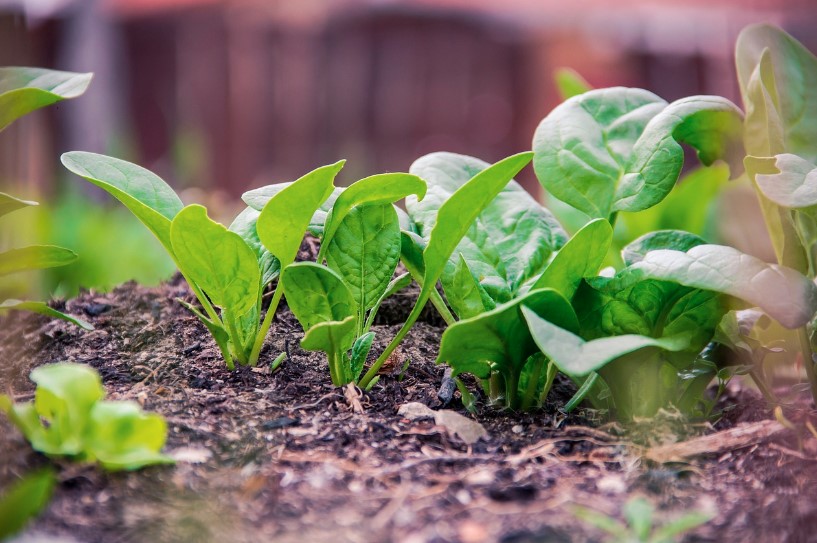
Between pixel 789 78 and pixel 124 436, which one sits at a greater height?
pixel 789 78

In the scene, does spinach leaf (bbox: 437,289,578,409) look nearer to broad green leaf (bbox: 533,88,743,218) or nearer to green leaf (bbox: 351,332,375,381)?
green leaf (bbox: 351,332,375,381)

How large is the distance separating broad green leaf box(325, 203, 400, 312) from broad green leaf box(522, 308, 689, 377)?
11.8 inches

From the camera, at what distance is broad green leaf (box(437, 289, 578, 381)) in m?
0.97

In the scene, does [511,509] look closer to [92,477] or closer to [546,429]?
[546,429]

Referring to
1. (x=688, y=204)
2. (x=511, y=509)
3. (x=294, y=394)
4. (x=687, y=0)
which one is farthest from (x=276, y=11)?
(x=511, y=509)

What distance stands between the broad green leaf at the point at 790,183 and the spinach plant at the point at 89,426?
2.66 feet

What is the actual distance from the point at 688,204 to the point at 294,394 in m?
1.16

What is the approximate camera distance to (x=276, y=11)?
5.98 m

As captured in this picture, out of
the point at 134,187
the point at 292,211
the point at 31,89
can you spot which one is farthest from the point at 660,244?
the point at 31,89

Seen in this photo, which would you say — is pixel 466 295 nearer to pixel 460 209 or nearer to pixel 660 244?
pixel 460 209

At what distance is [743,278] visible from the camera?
958 millimetres

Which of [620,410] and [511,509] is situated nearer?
[511,509]

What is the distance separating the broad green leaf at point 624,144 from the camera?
1182 mm

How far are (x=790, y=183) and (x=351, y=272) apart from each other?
63cm
